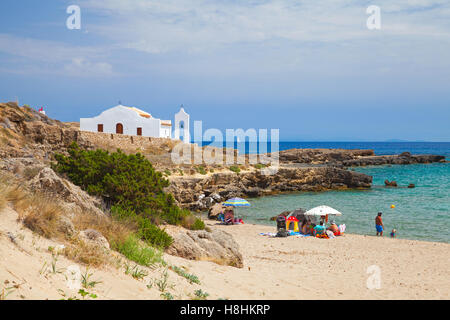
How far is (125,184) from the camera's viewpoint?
33.3ft

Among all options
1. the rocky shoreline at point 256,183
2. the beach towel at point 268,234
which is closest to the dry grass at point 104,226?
the beach towel at point 268,234

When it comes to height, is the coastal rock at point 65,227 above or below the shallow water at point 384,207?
above

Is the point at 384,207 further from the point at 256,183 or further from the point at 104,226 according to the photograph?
the point at 104,226

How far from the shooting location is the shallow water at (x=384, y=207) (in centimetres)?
2028

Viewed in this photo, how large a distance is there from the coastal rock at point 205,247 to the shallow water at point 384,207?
12.6 meters

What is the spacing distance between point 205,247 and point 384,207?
22.5 m

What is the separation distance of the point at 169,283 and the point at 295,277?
393 centimetres

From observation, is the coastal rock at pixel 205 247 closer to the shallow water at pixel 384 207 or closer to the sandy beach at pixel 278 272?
the sandy beach at pixel 278 272

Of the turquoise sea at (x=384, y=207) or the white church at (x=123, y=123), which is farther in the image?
the white church at (x=123, y=123)

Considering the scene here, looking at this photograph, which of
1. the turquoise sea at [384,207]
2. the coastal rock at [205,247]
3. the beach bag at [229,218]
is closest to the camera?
the coastal rock at [205,247]

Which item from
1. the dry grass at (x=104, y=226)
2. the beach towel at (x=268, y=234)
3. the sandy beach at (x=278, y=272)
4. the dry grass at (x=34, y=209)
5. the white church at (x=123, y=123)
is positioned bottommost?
the beach towel at (x=268, y=234)

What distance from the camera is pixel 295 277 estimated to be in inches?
352

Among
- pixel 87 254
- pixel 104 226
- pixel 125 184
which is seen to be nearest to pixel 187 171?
pixel 125 184

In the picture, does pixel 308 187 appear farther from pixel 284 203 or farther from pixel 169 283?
pixel 169 283
